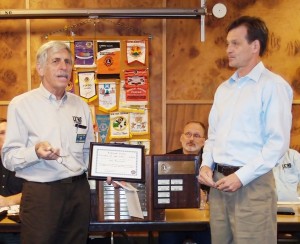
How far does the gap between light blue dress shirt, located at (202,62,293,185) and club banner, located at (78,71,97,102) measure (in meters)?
2.21

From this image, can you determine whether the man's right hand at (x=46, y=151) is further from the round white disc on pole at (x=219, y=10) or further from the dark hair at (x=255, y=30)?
the round white disc on pole at (x=219, y=10)

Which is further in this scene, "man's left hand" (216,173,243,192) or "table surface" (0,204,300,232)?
"table surface" (0,204,300,232)

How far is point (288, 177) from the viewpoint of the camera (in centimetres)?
324

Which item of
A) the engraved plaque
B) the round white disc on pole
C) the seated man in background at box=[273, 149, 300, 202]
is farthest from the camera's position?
the round white disc on pole

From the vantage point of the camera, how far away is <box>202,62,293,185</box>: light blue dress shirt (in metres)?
1.80

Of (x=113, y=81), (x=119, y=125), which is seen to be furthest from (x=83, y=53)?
(x=119, y=125)

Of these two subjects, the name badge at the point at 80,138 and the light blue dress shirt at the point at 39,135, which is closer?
the light blue dress shirt at the point at 39,135

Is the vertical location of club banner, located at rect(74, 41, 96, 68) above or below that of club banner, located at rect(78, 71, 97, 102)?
above

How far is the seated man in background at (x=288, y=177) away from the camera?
9.87 ft

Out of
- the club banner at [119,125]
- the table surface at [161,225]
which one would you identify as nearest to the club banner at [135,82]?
the club banner at [119,125]

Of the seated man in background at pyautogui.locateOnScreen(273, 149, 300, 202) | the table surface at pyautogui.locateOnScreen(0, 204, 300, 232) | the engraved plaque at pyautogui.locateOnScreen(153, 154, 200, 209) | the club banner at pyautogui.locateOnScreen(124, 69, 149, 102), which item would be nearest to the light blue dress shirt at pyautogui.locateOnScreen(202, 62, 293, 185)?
the engraved plaque at pyautogui.locateOnScreen(153, 154, 200, 209)

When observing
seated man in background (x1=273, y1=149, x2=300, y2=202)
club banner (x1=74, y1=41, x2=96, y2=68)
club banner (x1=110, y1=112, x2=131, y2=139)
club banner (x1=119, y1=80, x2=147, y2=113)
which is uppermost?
club banner (x1=74, y1=41, x2=96, y2=68)

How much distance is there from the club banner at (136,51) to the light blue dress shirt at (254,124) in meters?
2.09

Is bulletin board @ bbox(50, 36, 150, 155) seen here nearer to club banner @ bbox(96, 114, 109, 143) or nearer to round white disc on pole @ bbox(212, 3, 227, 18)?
club banner @ bbox(96, 114, 109, 143)
